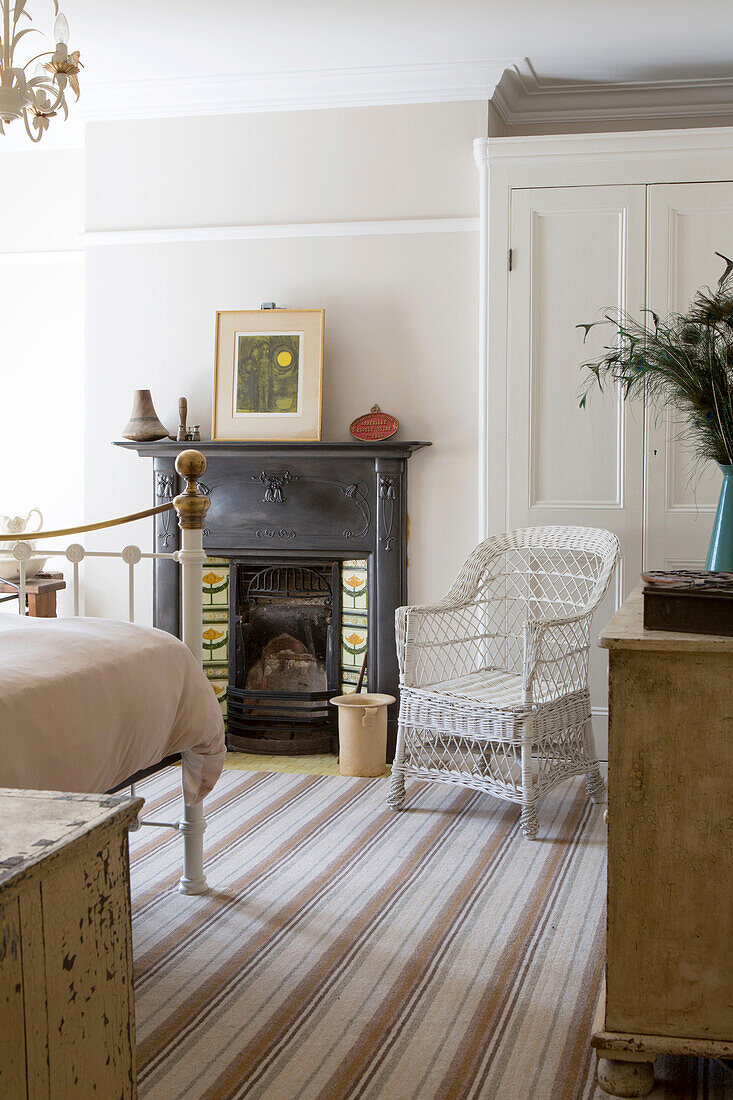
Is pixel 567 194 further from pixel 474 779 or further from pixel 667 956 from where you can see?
pixel 667 956

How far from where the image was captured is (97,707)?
2094 millimetres

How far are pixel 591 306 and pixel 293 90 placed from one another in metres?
1.54

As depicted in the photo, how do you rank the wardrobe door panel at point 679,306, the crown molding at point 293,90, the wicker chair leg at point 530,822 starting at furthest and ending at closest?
the crown molding at point 293,90
the wardrobe door panel at point 679,306
the wicker chair leg at point 530,822

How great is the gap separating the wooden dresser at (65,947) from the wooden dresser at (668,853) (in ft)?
3.40

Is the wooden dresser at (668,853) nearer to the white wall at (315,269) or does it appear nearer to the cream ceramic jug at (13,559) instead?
the white wall at (315,269)

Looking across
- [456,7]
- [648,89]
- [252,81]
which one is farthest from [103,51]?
[648,89]

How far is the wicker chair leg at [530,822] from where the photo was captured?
10.4 feet

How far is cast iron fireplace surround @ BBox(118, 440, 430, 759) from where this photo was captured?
13.6 ft

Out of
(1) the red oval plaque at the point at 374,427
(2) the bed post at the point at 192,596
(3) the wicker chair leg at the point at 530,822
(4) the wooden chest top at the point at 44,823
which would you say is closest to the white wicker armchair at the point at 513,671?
(3) the wicker chair leg at the point at 530,822

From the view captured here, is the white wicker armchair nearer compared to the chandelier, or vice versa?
the chandelier

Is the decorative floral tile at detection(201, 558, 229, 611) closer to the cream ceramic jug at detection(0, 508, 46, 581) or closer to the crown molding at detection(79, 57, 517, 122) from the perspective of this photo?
the cream ceramic jug at detection(0, 508, 46, 581)

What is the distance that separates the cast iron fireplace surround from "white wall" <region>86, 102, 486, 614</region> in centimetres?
14

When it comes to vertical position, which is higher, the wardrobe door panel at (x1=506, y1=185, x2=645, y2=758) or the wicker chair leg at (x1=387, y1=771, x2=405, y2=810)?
the wardrobe door panel at (x1=506, y1=185, x2=645, y2=758)

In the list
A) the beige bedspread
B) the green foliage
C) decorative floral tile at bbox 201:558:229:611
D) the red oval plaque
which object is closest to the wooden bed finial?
the beige bedspread
